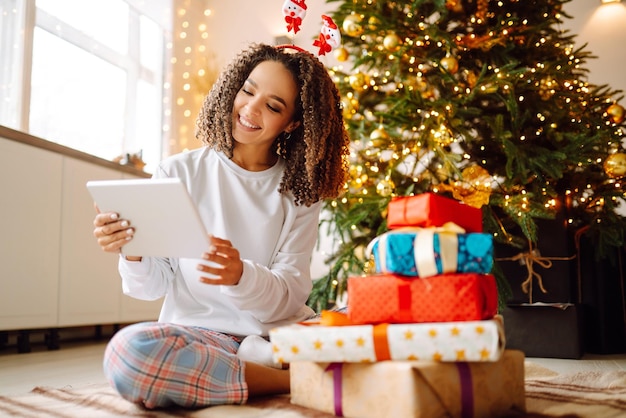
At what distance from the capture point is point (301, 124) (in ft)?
4.90

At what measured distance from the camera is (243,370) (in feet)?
3.58

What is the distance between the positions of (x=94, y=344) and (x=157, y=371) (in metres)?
1.89

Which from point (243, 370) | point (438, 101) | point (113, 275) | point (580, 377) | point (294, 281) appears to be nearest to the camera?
point (243, 370)

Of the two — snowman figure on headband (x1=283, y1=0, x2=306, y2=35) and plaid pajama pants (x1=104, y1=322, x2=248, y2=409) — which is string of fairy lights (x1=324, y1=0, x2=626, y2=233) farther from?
plaid pajama pants (x1=104, y1=322, x2=248, y2=409)

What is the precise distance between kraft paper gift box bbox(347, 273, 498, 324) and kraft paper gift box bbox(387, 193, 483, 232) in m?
0.09

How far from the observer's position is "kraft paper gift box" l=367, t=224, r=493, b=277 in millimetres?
897

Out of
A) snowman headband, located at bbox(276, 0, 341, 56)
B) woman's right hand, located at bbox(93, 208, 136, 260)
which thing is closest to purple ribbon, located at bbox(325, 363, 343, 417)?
woman's right hand, located at bbox(93, 208, 136, 260)

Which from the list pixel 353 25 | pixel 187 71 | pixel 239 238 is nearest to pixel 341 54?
pixel 353 25

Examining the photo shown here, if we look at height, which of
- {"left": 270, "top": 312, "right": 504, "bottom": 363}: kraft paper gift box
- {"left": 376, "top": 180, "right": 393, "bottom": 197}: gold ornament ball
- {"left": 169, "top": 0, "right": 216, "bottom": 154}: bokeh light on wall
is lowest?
{"left": 270, "top": 312, "right": 504, "bottom": 363}: kraft paper gift box

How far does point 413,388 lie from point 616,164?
1.62m

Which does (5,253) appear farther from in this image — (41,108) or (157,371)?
(157,371)


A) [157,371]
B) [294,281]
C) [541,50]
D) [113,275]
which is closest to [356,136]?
[541,50]

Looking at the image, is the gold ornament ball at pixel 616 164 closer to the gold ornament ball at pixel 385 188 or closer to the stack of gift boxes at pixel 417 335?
the gold ornament ball at pixel 385 188

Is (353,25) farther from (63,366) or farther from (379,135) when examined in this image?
(63,366)
